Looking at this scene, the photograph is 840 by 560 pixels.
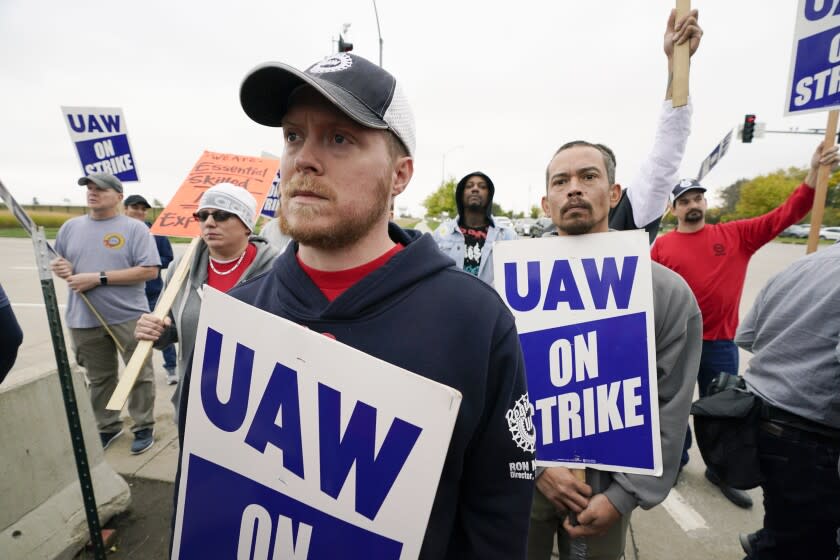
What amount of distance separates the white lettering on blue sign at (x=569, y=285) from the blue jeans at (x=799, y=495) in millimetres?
1030

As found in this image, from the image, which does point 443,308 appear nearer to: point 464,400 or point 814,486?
point 464,400

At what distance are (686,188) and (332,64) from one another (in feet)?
11.2

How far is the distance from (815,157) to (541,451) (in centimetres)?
281

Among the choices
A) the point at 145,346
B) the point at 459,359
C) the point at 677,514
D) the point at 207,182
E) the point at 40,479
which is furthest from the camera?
the point at 207,182

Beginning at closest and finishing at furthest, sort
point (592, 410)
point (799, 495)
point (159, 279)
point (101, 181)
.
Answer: point (592, 410)
point (799, 495)
point (101, 181)
point (159, 279)

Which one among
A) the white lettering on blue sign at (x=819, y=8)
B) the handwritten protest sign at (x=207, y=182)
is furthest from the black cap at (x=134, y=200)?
the white lettering on blue sign at (x=819, y=8)

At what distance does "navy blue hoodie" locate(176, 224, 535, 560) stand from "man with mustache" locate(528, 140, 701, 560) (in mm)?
718

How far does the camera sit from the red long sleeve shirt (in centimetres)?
315

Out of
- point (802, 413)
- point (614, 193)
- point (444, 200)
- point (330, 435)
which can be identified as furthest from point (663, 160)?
point (444, 200)

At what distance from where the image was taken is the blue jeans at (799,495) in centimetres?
165

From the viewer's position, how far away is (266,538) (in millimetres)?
894

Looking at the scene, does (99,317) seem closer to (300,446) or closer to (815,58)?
(300,446)

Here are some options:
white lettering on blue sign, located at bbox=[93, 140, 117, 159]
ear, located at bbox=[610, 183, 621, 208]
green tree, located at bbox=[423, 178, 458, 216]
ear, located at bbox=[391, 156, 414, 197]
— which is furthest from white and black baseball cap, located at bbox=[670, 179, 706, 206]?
green tree, located at bbox=[423, 178, 458, 216]

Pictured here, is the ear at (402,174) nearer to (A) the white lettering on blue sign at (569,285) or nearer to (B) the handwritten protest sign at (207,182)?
(A) the white lettering on blue sign at (569,285)
